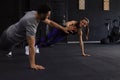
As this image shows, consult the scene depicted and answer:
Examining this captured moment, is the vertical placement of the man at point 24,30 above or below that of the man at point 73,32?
above

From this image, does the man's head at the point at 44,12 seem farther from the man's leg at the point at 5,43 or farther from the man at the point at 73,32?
the man at the point at 73,32

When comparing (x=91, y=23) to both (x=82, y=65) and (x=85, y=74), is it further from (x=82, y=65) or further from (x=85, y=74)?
(x=85, y=74)

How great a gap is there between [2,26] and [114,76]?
7.91 meters

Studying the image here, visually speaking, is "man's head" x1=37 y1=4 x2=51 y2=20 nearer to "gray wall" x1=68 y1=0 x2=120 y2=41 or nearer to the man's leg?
the man's leg

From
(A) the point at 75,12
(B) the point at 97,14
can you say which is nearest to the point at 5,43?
(A) the point at 75,12

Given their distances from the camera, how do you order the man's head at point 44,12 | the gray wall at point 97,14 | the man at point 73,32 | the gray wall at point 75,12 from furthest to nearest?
1. the gray wall at point 97,14
2. the gray wall at point 75,12
3. the man at point 73,32
4. the man's head at point 44,12

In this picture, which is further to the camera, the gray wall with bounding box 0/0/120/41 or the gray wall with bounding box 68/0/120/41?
the gray wall with bounding box 68/0/120/41

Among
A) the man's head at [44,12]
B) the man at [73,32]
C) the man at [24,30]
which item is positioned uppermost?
the man's head at [44,12]

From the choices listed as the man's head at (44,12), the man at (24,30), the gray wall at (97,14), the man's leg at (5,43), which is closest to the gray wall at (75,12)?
the gray wall at (97,14)

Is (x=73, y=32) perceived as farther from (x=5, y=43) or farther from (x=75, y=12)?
(x=75, y=12)

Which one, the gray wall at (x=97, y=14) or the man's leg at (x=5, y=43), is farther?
the gray wall at (x=97, y=14)

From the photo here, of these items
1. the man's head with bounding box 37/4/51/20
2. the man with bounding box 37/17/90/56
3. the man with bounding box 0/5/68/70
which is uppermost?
the man's head with bounding box 37/4/51/20

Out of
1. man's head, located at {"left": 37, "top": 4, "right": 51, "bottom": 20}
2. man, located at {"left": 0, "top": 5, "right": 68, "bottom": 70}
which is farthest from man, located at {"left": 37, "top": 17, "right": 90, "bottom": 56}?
man's head, located at {"left": 37, "top": 4, "right": 51, "bottom": 20}

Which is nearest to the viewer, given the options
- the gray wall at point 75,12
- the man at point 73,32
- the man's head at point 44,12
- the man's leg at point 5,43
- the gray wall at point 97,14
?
the man's leg at point 5,43
